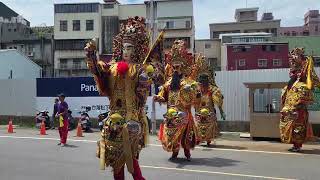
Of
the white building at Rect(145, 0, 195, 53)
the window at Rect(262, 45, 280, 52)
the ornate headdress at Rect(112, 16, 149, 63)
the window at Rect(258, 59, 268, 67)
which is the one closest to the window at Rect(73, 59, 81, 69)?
the white building at Rect(145, 0, 195, 53)

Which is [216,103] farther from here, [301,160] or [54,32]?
[54,32]

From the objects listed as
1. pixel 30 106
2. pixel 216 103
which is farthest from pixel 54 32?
pixel 216 103

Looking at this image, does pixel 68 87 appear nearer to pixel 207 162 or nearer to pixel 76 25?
pixel 207 162

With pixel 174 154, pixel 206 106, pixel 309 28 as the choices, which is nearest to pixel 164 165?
pixel 174 154

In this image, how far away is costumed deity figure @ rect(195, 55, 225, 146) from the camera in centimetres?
1509

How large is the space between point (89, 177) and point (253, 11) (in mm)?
76833

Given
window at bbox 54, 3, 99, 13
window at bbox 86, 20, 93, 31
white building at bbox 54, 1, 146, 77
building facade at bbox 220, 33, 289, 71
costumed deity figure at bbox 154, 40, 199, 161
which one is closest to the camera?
costumed deity figure at bbox 154, 40, 199, 161

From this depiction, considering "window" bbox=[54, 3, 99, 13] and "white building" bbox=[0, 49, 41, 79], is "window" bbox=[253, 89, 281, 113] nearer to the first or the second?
"white building" bbox=[0, 49, 41, 79]

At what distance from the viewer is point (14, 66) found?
1697 inches

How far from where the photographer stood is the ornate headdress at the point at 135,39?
7230mm

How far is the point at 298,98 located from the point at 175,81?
3868 millimetres

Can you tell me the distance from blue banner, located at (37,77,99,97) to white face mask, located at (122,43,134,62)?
51.0ft

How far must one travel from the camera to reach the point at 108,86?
690 centimetres

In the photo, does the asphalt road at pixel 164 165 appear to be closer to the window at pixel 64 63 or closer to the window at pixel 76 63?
the window at pixel 76 63
